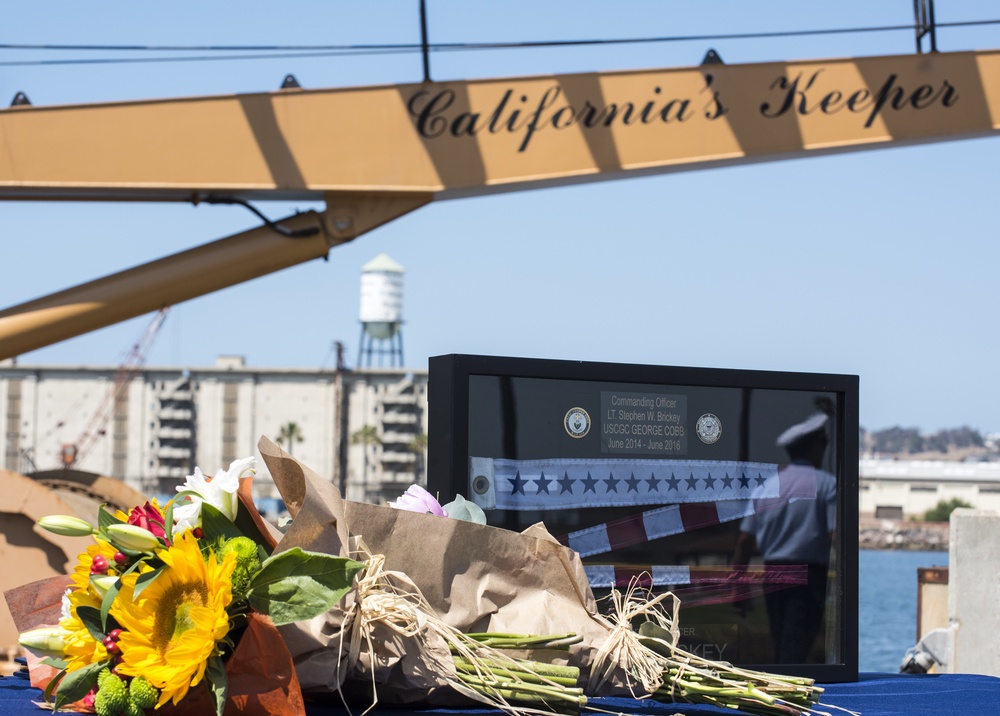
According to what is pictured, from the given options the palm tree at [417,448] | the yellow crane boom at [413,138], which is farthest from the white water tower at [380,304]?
the yellow crane boom at [413,138]

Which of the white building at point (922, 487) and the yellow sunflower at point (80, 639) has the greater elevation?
the yellow sunflower at point (80, 639)

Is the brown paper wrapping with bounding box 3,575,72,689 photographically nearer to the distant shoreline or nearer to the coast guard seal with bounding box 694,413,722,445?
the coast guard seal with bounding box 694,413,722,445

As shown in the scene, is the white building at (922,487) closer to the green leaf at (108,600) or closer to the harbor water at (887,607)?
the harbor water at (887,607)

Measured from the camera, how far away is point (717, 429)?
3.65 meters

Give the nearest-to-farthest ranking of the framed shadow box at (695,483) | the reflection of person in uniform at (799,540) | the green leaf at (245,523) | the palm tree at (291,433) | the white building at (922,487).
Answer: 1. the green leaf at (245,523)
2. the framed shadow box at (695,483)
3. the reflection of person in uniform at (799,540)
4. the palm tree at (291,433)
5. the white building at (922,487)


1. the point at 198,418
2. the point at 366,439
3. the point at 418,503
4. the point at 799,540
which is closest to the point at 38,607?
the point at 418,503

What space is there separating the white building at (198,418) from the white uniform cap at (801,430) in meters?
90.8

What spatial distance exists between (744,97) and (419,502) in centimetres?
622

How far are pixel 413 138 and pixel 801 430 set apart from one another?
4.84 m

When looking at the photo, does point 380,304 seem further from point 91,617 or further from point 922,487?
point 91,617

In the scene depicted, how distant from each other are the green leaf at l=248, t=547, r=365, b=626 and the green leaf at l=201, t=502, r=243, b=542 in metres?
0.13

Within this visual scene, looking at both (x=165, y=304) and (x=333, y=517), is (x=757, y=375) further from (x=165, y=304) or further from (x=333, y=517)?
(x=165, y=304)

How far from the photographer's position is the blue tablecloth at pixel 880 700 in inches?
→ 98.0

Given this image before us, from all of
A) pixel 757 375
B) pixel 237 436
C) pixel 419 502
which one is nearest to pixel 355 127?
pixel 757 375
